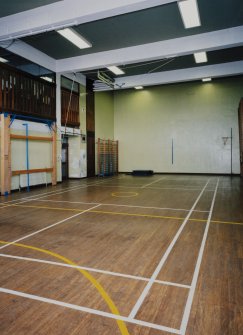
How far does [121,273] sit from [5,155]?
23.2 feet

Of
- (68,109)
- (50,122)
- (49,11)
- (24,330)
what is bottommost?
(24,330)

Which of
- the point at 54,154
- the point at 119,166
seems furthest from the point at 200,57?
the point at 119,166

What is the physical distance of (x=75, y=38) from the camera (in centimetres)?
915

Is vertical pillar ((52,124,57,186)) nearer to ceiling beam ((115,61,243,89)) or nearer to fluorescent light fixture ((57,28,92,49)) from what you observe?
fluorescent light fixture ((57,28,92,49))

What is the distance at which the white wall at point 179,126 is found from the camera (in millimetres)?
15680

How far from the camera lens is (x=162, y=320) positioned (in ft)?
6.96

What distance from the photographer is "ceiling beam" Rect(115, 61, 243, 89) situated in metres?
12.3

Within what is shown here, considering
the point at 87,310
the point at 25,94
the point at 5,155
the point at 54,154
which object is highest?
the point at 25,94

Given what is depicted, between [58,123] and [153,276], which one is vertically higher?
[58,123]

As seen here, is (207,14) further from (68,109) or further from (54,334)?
(54,334)

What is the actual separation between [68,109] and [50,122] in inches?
66.7

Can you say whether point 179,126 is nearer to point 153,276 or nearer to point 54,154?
point 54,154

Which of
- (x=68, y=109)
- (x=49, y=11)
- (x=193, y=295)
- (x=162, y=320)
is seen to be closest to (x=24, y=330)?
(x=162, y=320)

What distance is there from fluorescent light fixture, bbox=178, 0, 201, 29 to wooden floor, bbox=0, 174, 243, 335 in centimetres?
562
